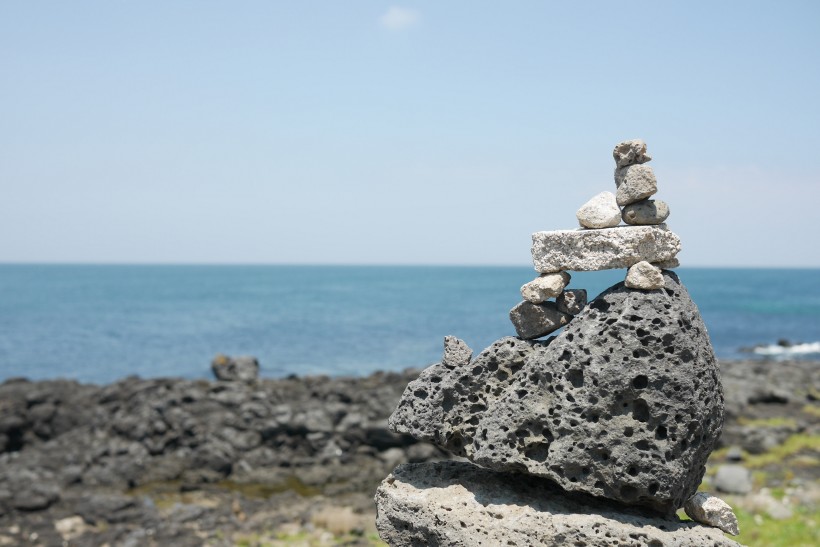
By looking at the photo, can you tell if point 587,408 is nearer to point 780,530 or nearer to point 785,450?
point 780,530

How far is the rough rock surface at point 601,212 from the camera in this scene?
19.4ft

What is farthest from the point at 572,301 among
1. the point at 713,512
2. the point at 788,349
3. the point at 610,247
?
the point at 788,349

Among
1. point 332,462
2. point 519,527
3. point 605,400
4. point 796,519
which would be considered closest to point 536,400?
point 605,400

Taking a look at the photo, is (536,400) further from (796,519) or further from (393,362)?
(393,362)

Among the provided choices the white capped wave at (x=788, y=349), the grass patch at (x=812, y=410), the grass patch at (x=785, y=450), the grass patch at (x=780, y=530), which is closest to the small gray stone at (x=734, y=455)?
the grass patch at (x=785, y=450)

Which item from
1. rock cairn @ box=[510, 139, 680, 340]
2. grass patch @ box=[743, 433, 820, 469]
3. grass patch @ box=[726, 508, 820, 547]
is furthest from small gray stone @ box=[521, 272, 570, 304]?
grass patch @ box=[743, 433, 820, 469]

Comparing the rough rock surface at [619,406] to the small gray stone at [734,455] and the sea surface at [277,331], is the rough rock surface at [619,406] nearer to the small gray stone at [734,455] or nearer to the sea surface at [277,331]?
the small gray stone at [734,455]

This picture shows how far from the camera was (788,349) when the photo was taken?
53938mm

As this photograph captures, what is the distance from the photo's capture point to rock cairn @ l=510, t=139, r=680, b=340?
18.9ft

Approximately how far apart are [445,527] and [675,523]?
1776mm

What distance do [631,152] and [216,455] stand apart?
1556cm

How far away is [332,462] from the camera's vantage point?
763 inches

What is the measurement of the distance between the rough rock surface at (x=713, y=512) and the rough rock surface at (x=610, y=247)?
6.52 feet

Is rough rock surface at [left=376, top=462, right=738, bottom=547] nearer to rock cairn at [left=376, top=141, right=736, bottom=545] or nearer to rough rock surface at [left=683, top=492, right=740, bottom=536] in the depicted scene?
rock cairn at [left=376, top=141, right=736, bottom=545]
